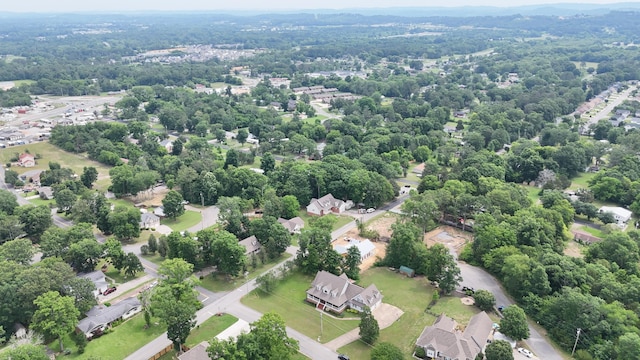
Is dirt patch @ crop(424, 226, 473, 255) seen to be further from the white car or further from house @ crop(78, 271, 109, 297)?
house @ crop(78, 271, 109, 297)

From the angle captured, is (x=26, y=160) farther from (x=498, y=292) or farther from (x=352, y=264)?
(x=498, y=292)

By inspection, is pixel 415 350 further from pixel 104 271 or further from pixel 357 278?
pixel 104 271

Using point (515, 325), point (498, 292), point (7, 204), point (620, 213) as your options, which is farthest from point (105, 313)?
point (620, 213)

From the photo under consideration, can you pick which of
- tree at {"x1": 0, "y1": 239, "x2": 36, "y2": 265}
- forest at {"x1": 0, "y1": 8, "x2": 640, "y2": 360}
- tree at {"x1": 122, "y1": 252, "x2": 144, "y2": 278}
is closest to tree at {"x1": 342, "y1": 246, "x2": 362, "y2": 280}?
forest at {"x1": 0, "y1": 8, "x2": 640, "y2": 360}

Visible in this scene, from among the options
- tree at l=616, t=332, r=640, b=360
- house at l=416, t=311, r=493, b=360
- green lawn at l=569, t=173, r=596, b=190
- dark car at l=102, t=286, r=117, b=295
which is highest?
tree at l=616, t=332, r=640, b=360

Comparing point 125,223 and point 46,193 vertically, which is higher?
point 125,223

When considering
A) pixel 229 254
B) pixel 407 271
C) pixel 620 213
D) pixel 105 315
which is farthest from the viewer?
pixel 620 213

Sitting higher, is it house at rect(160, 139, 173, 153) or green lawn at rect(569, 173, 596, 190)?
green lawn at rect(569, 173, 596, 190)

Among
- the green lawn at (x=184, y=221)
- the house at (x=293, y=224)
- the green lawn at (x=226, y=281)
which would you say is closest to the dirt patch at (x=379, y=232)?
the house at (x=293, y=224)

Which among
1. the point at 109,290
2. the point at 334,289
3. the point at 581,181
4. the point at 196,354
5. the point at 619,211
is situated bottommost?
the point at 581,181
